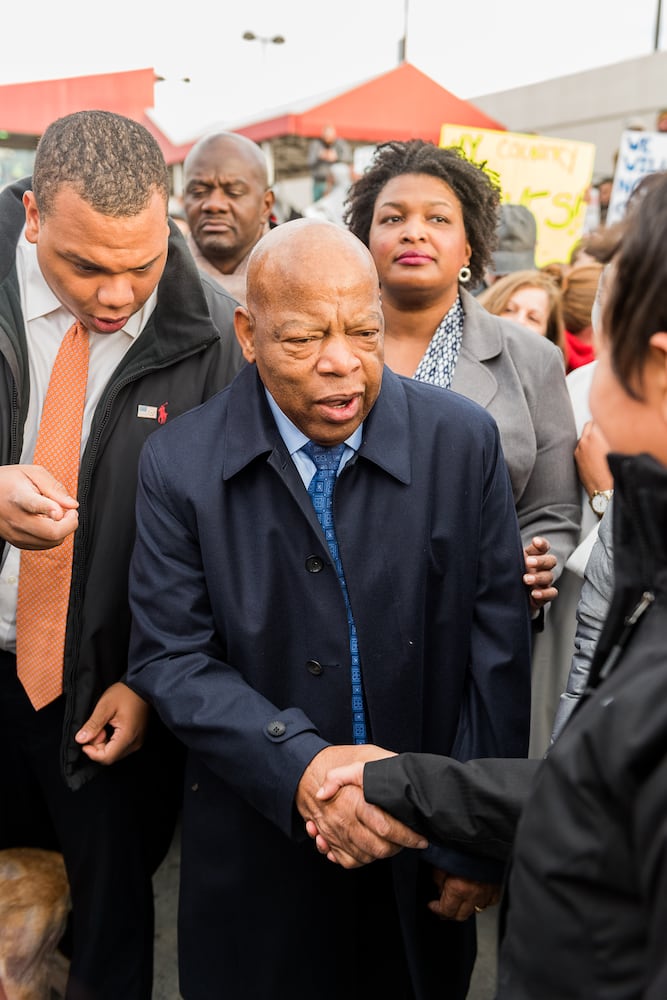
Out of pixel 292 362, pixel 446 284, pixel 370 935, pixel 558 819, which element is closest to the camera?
pixel 558 819

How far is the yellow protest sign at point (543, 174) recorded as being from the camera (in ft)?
21.5

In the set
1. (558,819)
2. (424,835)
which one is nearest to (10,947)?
(424,835)

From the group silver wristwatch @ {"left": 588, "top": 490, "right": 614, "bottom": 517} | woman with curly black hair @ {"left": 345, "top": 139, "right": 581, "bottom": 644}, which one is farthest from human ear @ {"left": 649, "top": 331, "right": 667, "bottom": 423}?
silver wristwatch @ {"left": 588, "top": 490, "right": 614, "bottom": 517}

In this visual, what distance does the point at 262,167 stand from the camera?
4320 millimetres

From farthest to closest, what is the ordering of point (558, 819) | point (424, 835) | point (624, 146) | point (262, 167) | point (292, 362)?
point (624, 146), point (262, 167), point (292, 362), point (424, 835), point (558, 819)

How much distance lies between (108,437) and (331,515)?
2.06 feet

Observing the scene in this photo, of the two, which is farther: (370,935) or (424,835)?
(370,935)

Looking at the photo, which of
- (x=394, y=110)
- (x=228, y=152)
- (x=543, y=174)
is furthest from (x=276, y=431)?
(x=394, y=110)

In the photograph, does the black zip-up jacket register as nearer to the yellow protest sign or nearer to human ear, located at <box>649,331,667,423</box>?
human ear, located at <box>649,331,667,423</box>

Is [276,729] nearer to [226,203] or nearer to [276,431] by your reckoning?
[276,431]

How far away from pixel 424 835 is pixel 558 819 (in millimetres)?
715

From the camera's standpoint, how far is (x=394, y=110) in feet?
37.5

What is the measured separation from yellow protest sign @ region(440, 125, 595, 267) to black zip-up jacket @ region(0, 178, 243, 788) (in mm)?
4778

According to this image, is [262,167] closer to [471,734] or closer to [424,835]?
[471,734]
